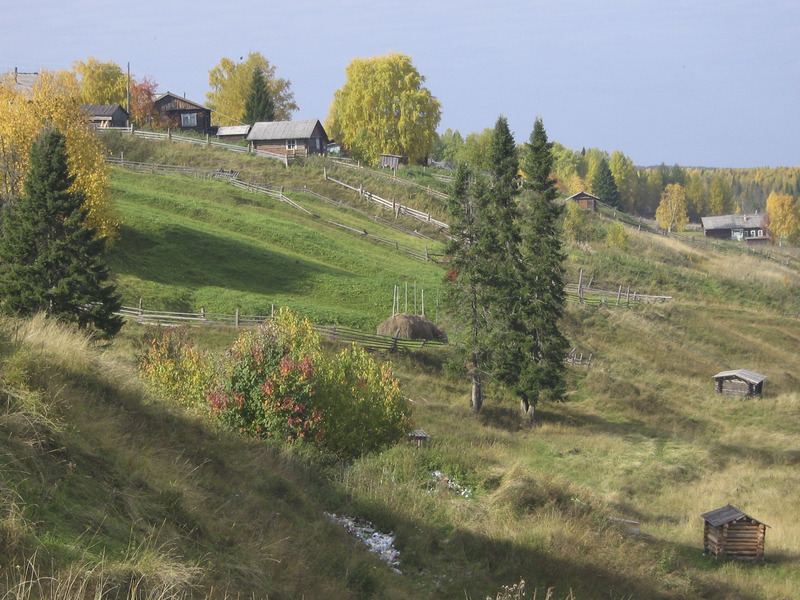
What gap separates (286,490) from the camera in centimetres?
1340

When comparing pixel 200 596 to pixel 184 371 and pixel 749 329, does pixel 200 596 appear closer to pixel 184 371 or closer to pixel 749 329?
pixel 184 371

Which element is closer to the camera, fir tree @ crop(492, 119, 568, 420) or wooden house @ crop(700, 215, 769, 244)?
fir tree @ crop(492, 119, 568, 420)

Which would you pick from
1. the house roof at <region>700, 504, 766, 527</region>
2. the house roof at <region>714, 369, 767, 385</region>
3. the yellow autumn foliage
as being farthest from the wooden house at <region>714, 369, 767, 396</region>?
the yellow autumn foliage

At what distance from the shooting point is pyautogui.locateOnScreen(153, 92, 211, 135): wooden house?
295ft

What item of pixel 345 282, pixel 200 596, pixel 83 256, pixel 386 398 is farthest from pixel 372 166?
pixel 200 596

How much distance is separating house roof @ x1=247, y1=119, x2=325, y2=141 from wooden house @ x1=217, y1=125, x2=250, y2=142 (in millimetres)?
4788

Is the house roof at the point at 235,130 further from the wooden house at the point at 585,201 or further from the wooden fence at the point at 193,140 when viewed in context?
the wooden house at the point at 585,201

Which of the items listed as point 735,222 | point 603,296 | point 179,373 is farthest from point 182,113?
point 735,222

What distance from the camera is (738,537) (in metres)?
20.5

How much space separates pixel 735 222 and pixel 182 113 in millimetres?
99759

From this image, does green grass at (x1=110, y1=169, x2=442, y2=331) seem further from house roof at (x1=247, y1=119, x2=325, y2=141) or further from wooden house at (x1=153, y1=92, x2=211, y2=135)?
wooden house at (x1=153, y1=92, x2=211, y2=135)

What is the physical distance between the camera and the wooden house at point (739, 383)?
44.3 meters

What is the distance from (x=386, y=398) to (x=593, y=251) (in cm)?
5923

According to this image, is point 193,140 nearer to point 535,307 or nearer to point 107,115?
point 107,115
